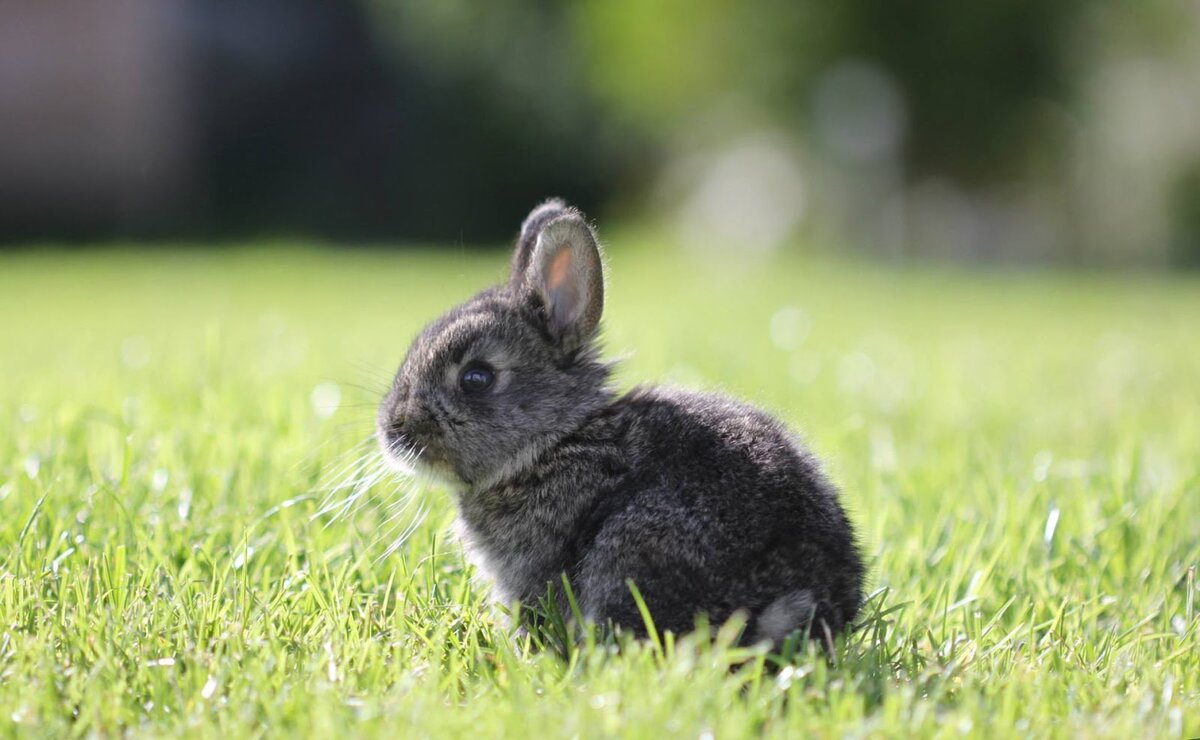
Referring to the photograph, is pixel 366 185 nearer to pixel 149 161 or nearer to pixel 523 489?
pixel 149 161

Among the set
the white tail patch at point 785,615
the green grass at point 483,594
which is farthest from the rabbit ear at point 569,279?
the white tail patch at point 785,615

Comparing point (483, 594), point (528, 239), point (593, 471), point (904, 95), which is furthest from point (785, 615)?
point (904, 95)

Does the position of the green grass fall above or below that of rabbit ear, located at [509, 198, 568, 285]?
below

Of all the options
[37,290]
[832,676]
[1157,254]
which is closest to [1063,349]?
[832,676]

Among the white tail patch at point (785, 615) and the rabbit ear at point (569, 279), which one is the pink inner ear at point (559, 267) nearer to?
the rabbit ear at point (569, 279)

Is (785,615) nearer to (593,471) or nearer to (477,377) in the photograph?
(593,471)

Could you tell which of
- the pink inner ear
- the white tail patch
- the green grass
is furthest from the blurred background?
the white tail patch

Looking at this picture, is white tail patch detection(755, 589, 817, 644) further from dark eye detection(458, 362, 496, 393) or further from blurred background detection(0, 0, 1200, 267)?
blurred background detection(0, 0, 1200, 267)
